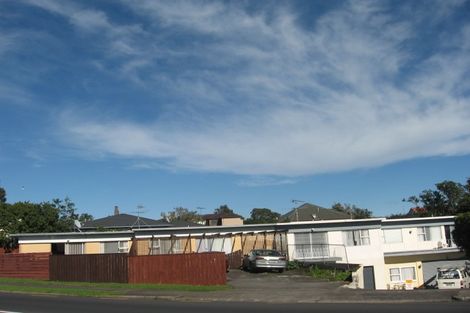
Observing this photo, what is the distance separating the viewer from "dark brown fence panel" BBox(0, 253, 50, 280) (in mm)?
34062

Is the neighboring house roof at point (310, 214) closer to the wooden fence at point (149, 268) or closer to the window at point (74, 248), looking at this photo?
the window at point (74, 248)

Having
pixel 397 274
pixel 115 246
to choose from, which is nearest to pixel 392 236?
pixel 397 274

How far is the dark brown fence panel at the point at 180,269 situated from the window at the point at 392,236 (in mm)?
27013

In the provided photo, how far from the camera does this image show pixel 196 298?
20.3 m

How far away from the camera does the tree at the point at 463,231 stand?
47.5 meters

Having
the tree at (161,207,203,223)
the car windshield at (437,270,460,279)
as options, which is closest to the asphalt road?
the car windshield at (437,270,460,279)

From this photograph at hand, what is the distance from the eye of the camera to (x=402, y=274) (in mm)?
47688

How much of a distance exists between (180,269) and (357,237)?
22501 mm

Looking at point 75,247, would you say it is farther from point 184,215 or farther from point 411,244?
point 184,215

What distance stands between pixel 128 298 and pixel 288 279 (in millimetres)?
9137

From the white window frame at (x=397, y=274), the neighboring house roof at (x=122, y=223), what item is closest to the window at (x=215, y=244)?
the white window frame at (x=397, y=274)

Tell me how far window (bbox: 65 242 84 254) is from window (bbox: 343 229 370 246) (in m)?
21.3

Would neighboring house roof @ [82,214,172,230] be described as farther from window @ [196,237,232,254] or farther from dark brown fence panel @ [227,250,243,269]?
dark brown fence panel @ [227,250,243,269]

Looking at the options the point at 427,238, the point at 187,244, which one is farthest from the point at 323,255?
the point at 427,238
